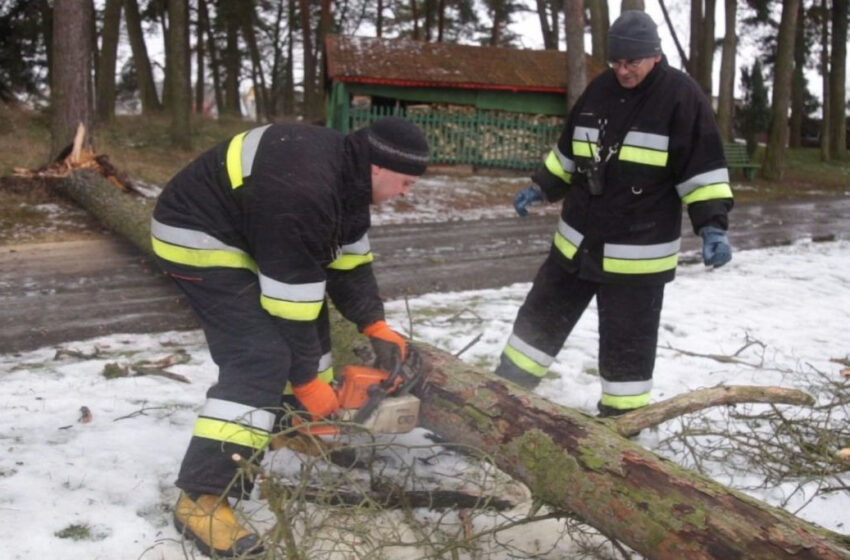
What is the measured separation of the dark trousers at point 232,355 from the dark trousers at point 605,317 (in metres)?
1.52

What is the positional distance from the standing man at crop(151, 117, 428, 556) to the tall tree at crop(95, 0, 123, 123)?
16.3 meters

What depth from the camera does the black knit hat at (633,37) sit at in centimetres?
328

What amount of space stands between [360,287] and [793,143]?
101 feet

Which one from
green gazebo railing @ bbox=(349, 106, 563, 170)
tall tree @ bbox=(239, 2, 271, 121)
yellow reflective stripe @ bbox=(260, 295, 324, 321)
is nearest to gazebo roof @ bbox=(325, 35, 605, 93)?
green gazebo railing @ bbox=(349, 106, 563, 170)

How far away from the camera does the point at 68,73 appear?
1098 cm

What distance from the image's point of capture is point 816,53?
29.8 metres

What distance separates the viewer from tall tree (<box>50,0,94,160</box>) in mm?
10883

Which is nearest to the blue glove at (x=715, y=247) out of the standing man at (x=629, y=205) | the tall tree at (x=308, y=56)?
the standing man at (x=629, y=205)

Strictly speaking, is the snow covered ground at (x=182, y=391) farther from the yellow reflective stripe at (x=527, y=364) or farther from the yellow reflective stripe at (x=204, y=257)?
the yellow reflective stripe at (x=204, y=257)

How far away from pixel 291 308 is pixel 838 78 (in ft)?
83.4

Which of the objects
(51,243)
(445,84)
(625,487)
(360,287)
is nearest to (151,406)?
(360,287)

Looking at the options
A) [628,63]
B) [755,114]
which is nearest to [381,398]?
[628,63]

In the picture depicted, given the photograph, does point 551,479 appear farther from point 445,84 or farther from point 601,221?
point 445,84

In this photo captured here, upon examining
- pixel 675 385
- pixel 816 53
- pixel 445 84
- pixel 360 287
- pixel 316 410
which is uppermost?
pixel 816 53
